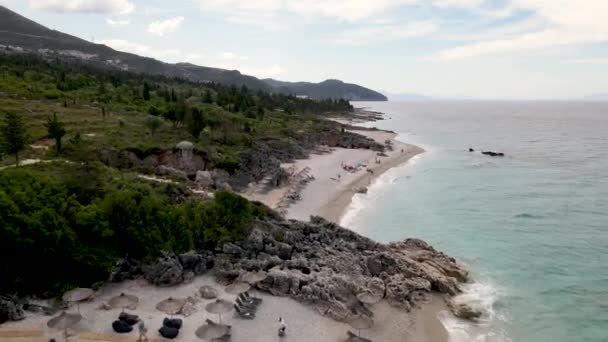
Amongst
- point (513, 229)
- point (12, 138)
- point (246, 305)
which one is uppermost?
point (12, 138)

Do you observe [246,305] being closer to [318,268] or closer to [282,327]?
[282,327]

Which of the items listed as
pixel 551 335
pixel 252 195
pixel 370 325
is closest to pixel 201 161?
pixel 252 195

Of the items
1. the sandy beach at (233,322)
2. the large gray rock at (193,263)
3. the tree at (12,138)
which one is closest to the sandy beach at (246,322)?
the sandy beach at (233,322)

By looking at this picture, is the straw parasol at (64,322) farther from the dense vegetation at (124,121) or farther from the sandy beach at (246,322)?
the dense vegetation at (124,121)

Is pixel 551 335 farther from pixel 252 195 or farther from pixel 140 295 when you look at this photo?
pixel 252 195

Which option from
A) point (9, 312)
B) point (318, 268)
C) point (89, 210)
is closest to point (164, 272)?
point (89, 210)
